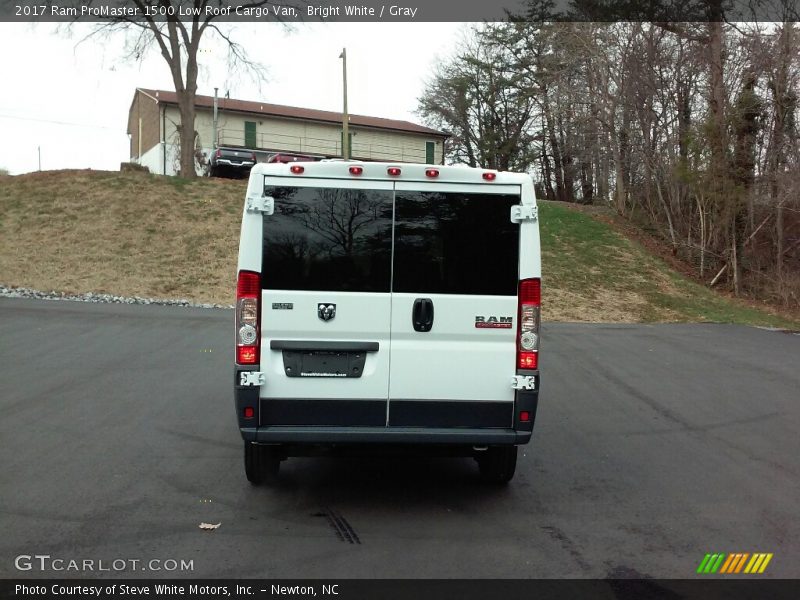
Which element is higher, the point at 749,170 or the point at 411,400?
the point at 749,170

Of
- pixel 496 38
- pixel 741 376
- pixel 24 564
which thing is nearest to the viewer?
pixel 24 564

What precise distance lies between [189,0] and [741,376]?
30.6m

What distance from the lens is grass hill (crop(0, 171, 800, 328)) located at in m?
21.8

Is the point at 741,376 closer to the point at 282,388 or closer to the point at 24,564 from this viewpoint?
the point at 282,388

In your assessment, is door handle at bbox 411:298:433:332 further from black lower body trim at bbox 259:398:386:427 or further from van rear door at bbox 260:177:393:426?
black lower body trim at bbox 259:398:386:427

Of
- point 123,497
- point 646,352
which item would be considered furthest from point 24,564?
point 646,352

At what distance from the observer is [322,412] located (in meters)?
5.46

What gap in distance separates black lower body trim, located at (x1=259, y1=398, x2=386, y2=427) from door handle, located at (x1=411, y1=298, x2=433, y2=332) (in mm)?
635

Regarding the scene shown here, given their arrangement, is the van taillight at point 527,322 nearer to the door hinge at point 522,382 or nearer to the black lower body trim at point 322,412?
the door hinge at point 522,382

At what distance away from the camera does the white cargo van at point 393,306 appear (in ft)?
17.7

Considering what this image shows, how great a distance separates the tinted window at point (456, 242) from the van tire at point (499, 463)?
4.68 feet

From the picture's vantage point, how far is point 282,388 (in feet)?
17.7
